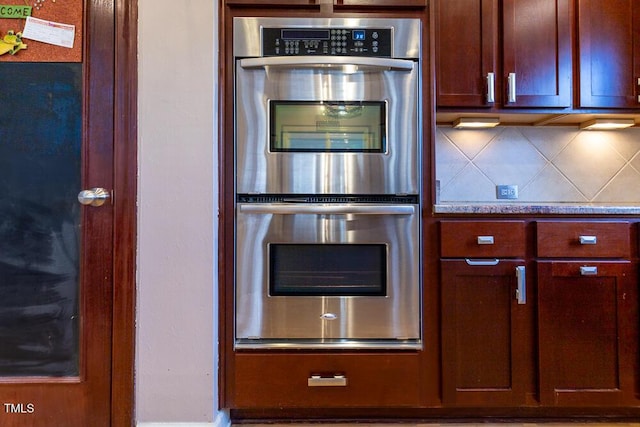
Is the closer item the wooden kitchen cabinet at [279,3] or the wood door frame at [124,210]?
the wood door frame at [124,210]

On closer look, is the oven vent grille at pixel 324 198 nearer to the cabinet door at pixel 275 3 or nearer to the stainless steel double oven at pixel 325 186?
the stainless steel double oven at pixel 325 186

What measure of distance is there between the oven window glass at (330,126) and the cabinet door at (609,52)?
3.36ft

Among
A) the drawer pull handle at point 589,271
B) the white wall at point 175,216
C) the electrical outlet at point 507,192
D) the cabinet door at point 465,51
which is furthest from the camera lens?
the electrical outlet at point 507,192

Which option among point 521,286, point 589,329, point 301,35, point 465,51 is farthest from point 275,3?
point 589,329

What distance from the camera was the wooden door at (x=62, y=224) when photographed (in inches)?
58.5

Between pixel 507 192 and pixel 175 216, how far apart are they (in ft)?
5.73

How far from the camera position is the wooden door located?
4.87ft

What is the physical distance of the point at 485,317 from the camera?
157 cm

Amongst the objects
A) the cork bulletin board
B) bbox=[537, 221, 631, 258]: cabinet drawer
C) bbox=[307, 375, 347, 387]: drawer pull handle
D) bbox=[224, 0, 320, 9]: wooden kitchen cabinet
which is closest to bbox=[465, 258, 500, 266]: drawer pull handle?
bbox=[537, 221, 631, 258]: cabinet drawer

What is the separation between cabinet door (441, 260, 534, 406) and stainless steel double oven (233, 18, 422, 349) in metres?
0.14

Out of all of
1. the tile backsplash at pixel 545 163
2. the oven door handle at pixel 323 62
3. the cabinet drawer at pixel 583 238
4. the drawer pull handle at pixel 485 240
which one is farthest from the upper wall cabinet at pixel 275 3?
the cabinet drawer at pixel 583 238

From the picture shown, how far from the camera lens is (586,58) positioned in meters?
1.78

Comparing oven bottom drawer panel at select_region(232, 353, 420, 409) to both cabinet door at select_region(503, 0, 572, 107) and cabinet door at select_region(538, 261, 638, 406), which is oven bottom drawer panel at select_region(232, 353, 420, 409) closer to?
cabinet door at select_region(538, 261, 638, 406)

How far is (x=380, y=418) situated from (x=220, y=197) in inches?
45.9
